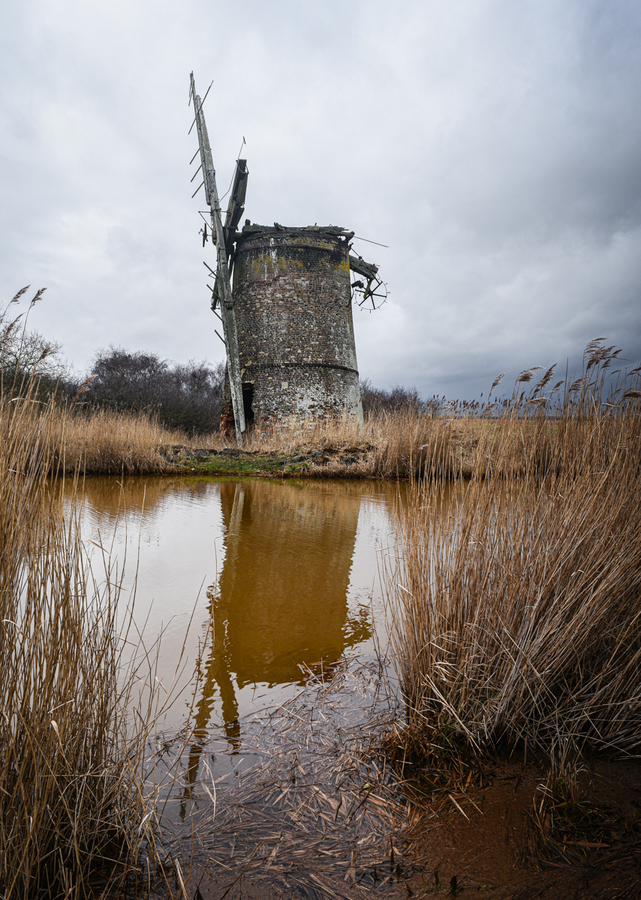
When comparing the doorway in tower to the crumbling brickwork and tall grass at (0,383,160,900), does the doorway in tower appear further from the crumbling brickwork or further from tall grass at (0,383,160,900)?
tall grass at (0,383,160,900)

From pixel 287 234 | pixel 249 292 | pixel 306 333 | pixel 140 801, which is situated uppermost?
pixel 287 234

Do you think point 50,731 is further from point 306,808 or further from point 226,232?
→ point 226,232

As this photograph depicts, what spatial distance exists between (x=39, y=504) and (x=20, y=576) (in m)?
0.21

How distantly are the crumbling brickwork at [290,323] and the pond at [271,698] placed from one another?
902 cm

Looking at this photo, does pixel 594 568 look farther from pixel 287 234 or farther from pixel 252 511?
pixel 287 234

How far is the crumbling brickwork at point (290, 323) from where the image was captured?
1368 centimetres

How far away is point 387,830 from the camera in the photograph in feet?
4.75

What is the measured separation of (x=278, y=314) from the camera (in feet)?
45.0

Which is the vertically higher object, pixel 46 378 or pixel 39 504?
pixel 46 378

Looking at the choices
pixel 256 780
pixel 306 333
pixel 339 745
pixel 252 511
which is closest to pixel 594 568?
pixel 339 745

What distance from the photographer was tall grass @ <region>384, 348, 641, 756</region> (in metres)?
1.81

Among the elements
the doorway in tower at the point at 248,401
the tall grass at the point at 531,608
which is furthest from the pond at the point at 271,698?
the doorway in tower at the point at 248,401

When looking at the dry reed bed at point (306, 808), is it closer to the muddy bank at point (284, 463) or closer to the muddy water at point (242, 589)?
the muddy water at point (242, 589)

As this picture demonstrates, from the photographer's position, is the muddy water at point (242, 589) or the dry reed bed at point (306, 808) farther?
the muddy water at point (242, 589)
